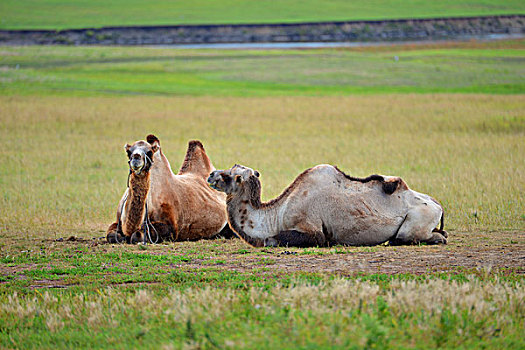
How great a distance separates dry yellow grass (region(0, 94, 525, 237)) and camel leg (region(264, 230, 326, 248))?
11.3 feet

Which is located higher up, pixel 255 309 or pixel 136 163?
pixel 136 163

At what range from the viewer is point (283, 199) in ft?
39.2

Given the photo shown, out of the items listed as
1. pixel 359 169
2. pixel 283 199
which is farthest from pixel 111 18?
pixel 283 199

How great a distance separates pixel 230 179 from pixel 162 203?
174 centimetres

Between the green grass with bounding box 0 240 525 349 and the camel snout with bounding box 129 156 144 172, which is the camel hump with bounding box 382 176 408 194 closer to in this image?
the green grass with bounding box 0 240 525 349

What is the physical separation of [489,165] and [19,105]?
88.8 feet

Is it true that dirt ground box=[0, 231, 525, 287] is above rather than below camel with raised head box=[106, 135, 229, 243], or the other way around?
below

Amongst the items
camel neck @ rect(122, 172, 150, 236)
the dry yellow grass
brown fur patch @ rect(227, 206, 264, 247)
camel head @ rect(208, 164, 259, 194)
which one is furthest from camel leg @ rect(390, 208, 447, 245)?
camel neck @ rect(122, 172, 150, 236)

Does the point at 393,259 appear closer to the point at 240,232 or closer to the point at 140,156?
the point at 240,232

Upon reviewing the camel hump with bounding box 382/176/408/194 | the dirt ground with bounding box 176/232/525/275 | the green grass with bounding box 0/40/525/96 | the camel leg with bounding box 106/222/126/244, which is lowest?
the dirt ground with bounding box 176/232/525/275

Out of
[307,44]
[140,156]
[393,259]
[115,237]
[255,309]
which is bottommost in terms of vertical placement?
[255,309]

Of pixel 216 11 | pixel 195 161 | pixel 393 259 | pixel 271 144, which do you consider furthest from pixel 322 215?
pixel 216 11

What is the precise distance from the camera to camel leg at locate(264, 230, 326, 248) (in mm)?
11609

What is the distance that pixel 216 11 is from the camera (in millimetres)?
120500
